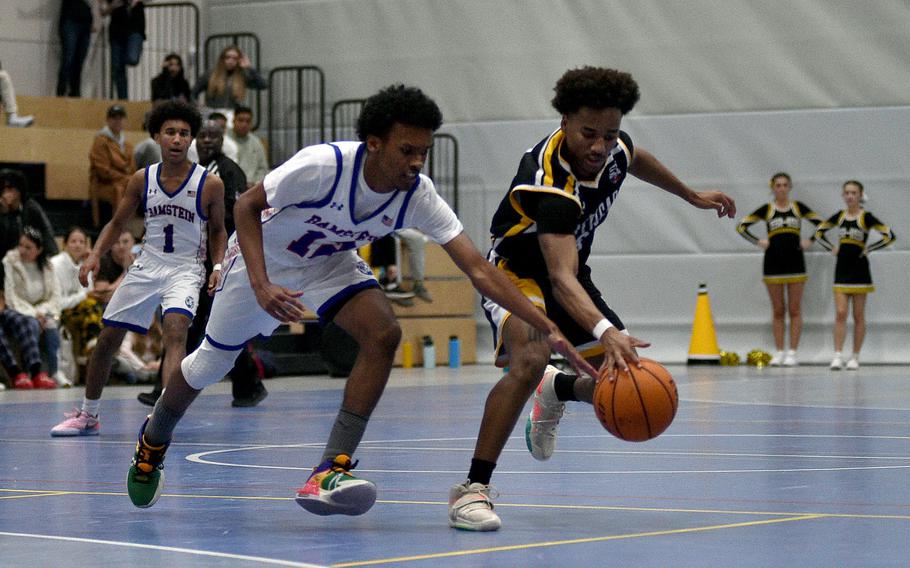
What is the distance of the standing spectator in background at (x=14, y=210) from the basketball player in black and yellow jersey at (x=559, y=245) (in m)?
9.06

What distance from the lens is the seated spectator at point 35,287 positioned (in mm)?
13547

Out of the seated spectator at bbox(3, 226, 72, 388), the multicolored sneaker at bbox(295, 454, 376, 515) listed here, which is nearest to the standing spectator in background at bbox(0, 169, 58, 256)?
the seated spectator at bbox(3, 226, 72, 388)

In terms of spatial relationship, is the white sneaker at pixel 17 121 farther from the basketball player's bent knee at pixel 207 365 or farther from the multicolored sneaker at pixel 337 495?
the multicolored sneaker at pixel 337 495

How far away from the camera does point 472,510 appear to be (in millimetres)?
4668

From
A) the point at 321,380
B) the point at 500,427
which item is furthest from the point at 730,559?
the point at 321,380

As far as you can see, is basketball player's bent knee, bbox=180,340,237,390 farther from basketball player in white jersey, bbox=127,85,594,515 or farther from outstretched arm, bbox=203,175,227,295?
outstretched arm, bbox=203,175,227,295

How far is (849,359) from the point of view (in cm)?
1659

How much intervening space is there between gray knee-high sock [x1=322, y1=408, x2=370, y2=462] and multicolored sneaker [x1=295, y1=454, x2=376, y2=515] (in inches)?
7.6

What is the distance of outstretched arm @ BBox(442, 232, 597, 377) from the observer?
477 cm

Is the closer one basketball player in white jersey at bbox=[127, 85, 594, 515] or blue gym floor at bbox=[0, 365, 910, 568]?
blue gym floor at bbox=[0, 365, 910, 568]

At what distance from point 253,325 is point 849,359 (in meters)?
12.4

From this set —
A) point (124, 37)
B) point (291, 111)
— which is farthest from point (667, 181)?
point (291, 111)

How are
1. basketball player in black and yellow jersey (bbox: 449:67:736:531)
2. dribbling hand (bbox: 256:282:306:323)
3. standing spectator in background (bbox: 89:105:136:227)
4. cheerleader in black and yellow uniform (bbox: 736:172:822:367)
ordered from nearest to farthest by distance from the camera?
dribbling hand (bbox: 256:282:306:323)
basketball player in black and yellow jersey (bbox: 449:67:736:531)
standing spectator in background (bbox: 89:105:136:227)
cheerleader in black and yellow uniform (bbox: 736:172:822:367)

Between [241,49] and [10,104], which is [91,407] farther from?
[241,49]
